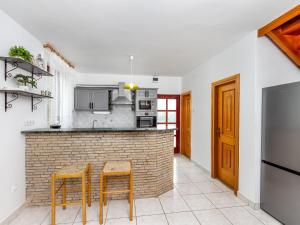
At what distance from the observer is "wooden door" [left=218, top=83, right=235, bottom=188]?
332cm

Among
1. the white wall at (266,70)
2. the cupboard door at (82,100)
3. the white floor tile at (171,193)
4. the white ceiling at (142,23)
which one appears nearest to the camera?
the white ceiling at (142,23)

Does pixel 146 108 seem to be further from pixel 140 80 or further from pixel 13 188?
pixel 13 188

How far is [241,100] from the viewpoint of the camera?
115 inches

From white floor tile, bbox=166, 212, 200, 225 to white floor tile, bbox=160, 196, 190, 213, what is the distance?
102 millimetres

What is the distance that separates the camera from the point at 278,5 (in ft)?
6.54

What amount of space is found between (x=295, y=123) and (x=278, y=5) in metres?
1.37

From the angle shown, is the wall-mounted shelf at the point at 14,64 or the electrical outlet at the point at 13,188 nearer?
the wall-mounted shelf at the point at 14,64

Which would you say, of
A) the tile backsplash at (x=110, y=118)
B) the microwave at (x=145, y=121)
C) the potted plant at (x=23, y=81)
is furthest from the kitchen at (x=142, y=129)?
the microwave at (x=145, y=121)

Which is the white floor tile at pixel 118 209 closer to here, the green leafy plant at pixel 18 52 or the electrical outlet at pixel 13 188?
the electrical outlet at pixel 13 188

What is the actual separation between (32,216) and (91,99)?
3345mm

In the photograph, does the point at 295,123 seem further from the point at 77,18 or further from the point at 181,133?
the point at 181,133

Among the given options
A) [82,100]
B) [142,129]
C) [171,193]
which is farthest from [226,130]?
[82,100]

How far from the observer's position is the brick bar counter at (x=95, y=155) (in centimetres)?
268

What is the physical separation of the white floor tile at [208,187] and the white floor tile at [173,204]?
1.98ft
